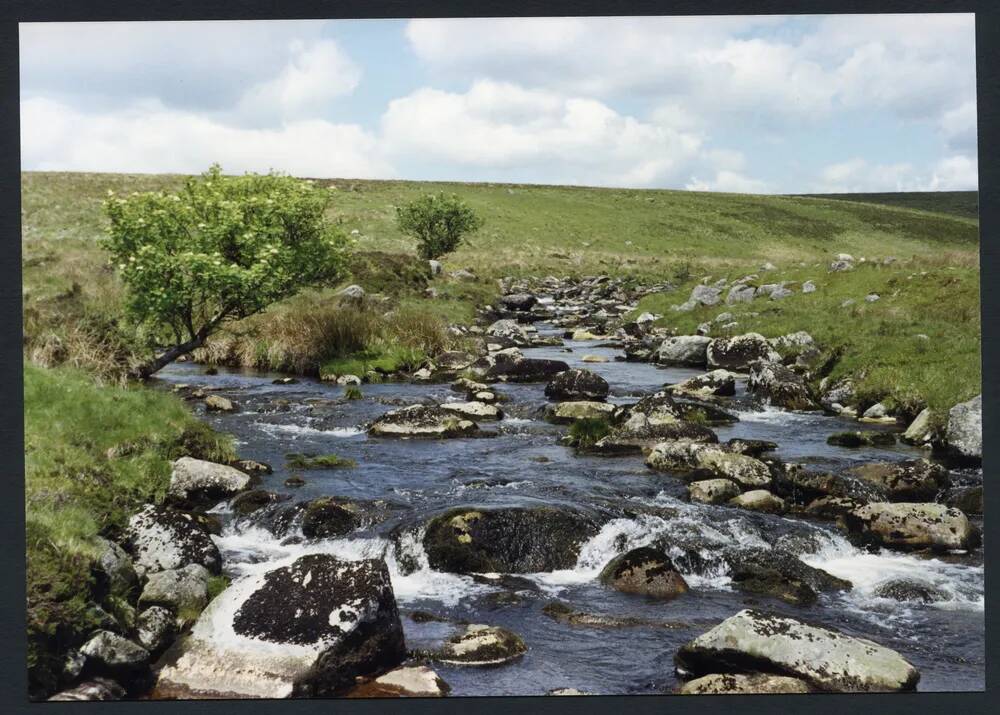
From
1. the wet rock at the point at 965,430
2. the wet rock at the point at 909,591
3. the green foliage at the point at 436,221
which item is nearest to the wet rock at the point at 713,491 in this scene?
the wet rock at the point at 909,591

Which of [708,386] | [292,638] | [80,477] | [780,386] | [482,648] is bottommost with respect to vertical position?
[482,648]

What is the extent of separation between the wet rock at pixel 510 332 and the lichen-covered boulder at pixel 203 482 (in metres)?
14.5

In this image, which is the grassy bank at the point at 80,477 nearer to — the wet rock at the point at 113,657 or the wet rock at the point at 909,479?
the wet rock at the point at 113,657

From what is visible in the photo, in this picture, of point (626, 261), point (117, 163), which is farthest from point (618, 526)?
point (626, 261)

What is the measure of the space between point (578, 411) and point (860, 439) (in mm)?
5028

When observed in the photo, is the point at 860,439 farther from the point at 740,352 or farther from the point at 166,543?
the point at 166,543

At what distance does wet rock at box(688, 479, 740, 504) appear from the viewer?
11.9 m

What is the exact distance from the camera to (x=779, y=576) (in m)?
9.50

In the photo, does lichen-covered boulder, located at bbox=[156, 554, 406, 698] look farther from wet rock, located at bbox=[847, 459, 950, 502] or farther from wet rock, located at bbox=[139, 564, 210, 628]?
wet rock, located at bbox=[847, 459, 950, 502]

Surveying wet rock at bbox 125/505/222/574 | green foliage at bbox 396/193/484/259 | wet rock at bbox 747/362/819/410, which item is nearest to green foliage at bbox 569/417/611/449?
wet rock at bbox 747/362/819/410

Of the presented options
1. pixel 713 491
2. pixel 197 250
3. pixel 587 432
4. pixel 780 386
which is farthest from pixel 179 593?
pixel 780 386

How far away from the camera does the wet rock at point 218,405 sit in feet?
55.3

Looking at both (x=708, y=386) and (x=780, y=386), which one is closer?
(x=780, y=386)

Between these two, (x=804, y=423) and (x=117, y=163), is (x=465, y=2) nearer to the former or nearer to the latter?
(x=117, y=163)
